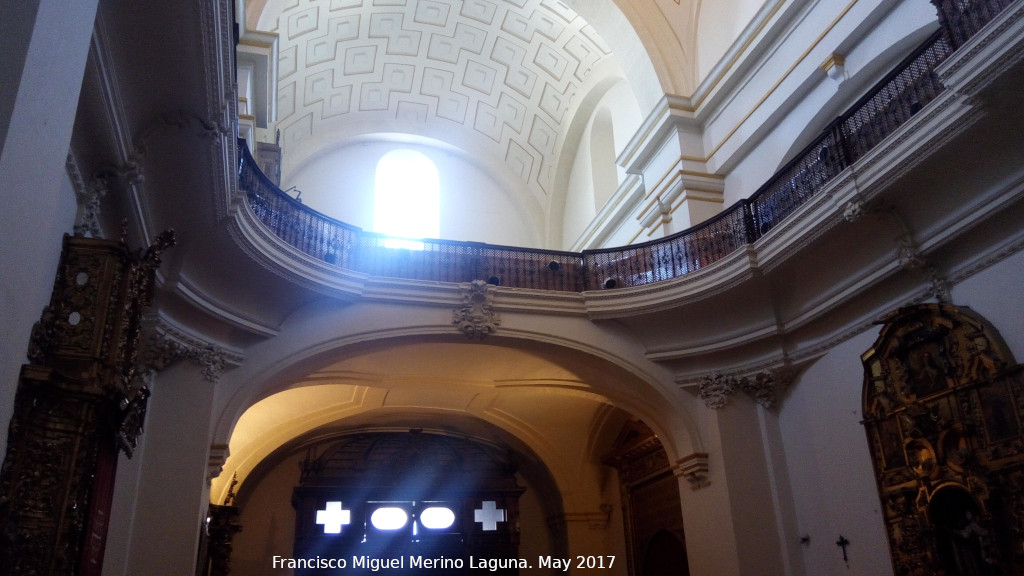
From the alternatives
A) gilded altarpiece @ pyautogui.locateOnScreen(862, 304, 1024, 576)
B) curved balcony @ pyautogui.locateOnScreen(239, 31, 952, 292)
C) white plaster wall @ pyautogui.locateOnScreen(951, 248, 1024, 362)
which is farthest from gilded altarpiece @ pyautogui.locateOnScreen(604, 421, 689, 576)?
white plaster wall @ pyautogui.locateOnScreen(951, 248, 1024, 362)

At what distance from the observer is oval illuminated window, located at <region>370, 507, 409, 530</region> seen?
12984mm

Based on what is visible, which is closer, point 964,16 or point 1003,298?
point 964,16

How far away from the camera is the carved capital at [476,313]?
30.4 feet

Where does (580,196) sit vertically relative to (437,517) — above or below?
above

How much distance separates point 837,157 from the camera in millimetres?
7895

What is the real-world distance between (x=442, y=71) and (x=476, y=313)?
702cm

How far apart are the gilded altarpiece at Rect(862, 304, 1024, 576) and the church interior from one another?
33 mm

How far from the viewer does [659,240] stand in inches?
393

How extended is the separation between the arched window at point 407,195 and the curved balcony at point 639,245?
519 centimetres

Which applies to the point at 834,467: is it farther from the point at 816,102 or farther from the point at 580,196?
the point at 580,196

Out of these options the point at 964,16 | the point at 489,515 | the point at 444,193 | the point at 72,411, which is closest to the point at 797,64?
the point at 964,16

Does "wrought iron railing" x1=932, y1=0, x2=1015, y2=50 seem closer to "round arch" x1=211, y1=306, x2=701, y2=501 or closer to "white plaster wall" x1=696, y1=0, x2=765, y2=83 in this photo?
"white plaster wall" x1=696, y1=0, x2=765, y2=83

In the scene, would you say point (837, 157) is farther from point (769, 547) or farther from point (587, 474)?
point (587, 474)

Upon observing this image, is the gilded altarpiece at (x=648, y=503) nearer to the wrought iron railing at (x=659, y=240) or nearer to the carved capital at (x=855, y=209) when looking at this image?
the wrought iron railing at (x=659, y=240)
